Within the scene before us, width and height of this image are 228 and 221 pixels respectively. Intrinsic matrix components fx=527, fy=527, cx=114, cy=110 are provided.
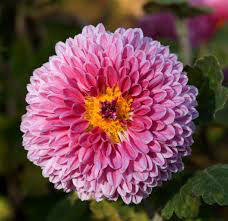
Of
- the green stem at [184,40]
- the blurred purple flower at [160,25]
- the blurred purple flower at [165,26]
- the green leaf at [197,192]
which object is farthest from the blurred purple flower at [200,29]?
the green leaf at [197,192]

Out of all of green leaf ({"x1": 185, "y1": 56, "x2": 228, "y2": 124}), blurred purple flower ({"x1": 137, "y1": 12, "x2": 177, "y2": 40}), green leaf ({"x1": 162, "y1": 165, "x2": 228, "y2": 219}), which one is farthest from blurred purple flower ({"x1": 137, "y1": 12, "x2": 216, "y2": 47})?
green leaf ({"x1": 162, "y1": 165, "x2": 228, "y2": 219})

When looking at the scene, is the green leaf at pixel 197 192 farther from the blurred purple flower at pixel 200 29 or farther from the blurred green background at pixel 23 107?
the blurred purple flower at pixel 200 29

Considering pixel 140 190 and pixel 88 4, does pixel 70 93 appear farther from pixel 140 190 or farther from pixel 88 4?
pixel 88 4

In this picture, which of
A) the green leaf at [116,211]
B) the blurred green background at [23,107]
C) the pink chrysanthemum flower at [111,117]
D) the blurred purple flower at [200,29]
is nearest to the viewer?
the pink chrysanthemum flower at [111,117]

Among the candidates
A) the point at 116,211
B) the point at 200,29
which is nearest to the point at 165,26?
the point at 200,29

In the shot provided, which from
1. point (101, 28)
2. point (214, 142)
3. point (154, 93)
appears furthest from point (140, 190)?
point (214, 142)

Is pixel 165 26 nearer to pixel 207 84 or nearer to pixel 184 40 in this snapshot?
pixel 184 40

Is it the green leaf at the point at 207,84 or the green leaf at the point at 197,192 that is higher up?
the green leaf at the point at 207,84
